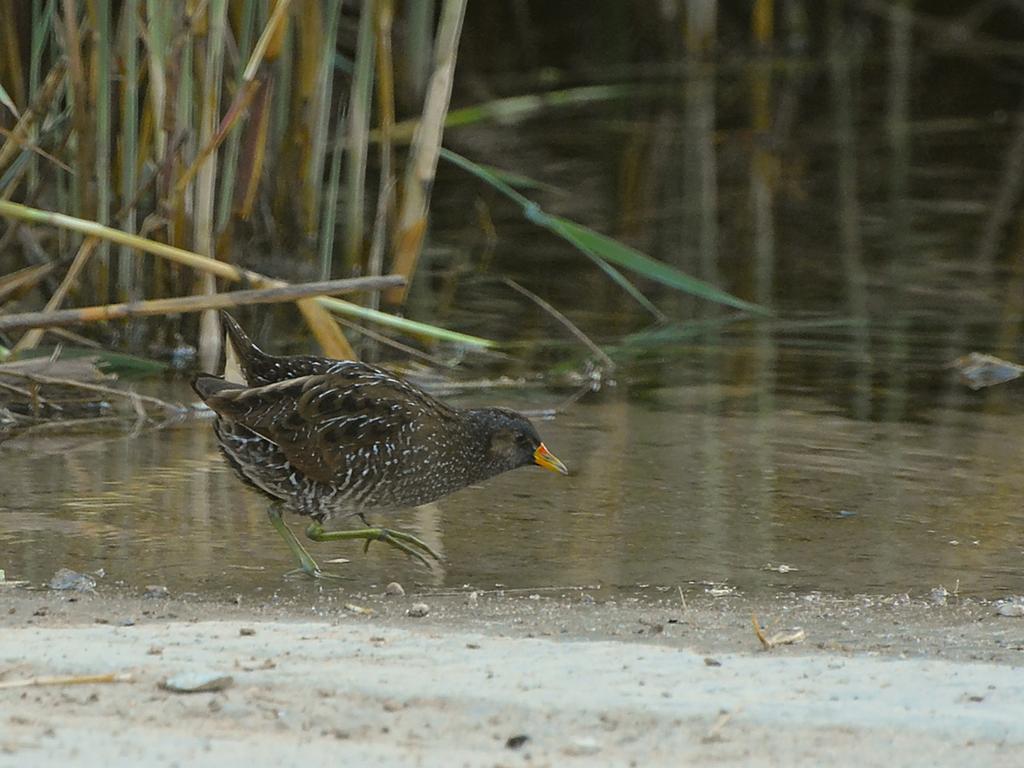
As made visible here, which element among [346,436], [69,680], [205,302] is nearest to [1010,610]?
[346,436]

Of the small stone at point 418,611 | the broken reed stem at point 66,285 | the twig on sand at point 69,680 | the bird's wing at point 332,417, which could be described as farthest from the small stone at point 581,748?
the broken reed stem at point 66,285

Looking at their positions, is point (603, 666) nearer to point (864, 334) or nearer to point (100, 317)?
point (100, 317)

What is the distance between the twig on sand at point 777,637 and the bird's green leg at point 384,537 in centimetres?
107

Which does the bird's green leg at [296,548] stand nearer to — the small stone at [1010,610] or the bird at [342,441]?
the bird at [342,441]

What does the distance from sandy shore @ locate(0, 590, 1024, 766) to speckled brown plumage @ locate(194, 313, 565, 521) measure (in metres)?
0.54

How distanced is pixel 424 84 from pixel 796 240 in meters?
3.49

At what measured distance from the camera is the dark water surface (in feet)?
15.7

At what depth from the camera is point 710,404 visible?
6477mm

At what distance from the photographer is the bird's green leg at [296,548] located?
4602 millimetres

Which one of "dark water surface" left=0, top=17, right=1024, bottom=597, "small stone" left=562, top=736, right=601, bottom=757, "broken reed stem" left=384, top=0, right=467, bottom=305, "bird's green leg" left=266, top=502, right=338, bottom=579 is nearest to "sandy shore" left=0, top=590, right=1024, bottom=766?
"small stone" left=562, top=736, right=601, bottom=757

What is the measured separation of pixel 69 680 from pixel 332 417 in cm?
154

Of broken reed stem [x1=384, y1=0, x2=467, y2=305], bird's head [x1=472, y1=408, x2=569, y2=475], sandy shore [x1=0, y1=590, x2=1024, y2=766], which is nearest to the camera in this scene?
sandy shore [x1=0, y1=590, x2=1024, y2=766]

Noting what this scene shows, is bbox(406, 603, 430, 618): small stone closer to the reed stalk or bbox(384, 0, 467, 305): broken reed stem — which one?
bbox(384, 0, 467, 305): broken reed stem

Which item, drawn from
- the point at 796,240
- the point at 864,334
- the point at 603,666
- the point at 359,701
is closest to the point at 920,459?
the point at 864,334
